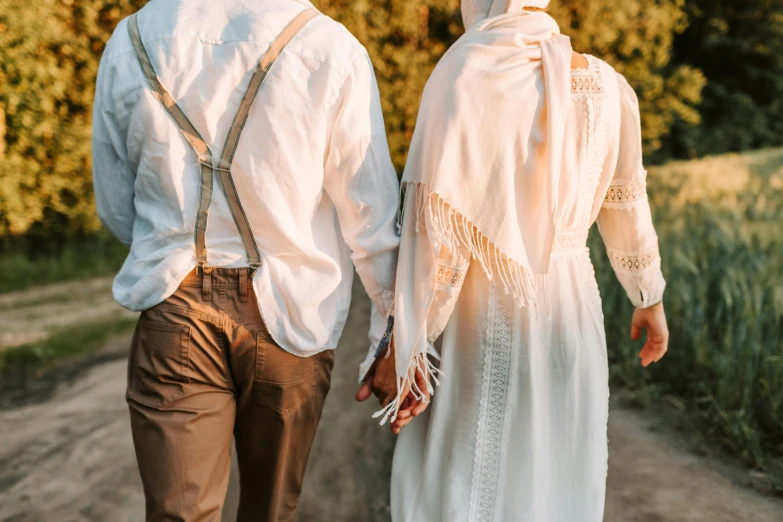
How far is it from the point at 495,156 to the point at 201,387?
39.1 inches

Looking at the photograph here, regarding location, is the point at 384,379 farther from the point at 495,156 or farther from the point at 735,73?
the point at 735,73

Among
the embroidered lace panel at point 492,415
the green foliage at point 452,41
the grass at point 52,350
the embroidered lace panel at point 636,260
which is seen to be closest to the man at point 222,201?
the embroidered lace panel at point 492,415

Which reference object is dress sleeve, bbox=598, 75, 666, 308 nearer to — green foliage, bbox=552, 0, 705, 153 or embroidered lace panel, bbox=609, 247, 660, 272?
embroidered lace panel, bbox=609, 247, 660, 272

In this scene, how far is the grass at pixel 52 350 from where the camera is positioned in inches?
194

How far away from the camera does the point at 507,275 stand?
2080 millimetres

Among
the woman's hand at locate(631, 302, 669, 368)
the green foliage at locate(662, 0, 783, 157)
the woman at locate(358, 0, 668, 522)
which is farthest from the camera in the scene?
the green foliage at locate(662, 0, 783, 157)

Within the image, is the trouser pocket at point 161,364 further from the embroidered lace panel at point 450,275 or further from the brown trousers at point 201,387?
the embroidered lace panel at point 450,275

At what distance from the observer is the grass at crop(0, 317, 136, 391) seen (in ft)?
16.1

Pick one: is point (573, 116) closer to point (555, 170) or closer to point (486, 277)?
point (555, 170)

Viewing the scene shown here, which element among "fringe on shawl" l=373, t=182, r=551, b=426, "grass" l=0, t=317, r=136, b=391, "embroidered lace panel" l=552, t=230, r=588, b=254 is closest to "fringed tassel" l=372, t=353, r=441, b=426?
"fringe on shawl" l=373, t=182, r=551, b=426

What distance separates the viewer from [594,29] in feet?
35.9

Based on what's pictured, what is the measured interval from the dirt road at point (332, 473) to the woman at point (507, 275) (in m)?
1.01

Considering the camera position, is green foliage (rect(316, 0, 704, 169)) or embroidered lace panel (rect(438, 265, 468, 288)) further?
green foliage (rect(316, 0, 704, 169))

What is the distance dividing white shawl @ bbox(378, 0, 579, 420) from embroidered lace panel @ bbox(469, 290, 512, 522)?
11 cm
